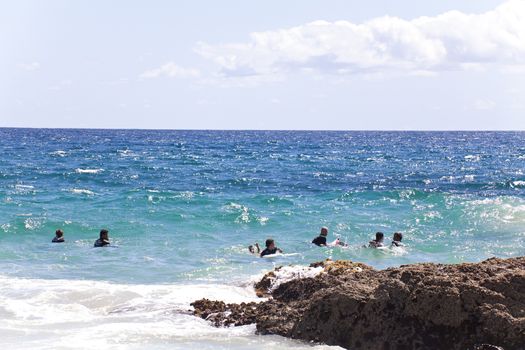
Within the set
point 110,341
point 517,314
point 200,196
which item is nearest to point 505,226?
point 200,196

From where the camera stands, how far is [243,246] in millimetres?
19516

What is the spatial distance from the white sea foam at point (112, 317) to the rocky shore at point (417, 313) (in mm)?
441

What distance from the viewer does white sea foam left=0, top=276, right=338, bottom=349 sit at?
9039 millimetres

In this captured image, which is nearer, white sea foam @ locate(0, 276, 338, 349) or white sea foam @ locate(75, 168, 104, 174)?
white sea foam @ locate(0, 276, 338, 349)

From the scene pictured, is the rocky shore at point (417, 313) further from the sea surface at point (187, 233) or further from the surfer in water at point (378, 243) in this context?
the surfer in water at point (378, 243)

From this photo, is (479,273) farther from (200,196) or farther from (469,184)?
(469,184)

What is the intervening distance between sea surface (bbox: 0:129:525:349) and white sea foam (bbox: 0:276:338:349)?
27mm

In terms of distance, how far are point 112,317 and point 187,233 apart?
35.7ft

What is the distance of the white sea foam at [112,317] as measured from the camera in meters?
9.04

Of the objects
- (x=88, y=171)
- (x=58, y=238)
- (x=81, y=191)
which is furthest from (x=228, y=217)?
(x=88, y=171)

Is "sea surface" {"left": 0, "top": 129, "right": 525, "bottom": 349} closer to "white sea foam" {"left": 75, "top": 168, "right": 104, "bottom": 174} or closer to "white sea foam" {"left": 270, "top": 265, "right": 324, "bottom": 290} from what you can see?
"white sea foam" {"left": 75, "top": 168, "right": 104, "bottom": 174}

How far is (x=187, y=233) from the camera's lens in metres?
21.5

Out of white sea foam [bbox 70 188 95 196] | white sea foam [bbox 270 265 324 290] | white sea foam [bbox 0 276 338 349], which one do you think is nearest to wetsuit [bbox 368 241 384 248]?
white sea foam [bbox 0 276 338 349]

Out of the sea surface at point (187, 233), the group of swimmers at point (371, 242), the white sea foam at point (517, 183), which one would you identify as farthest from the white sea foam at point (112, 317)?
the white sea foam at point (517, 183)
